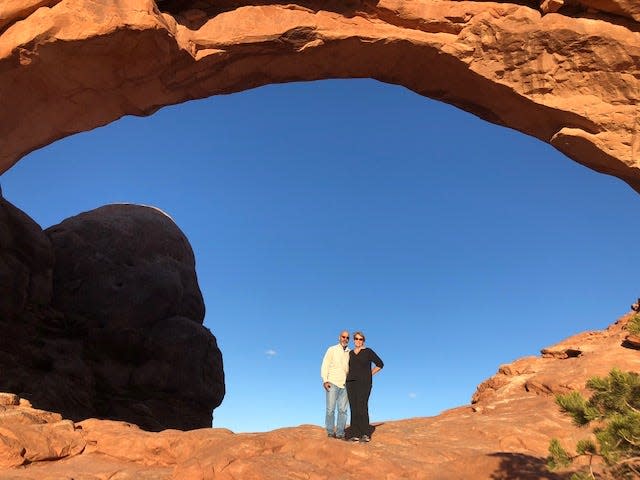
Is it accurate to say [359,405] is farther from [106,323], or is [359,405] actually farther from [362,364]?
[106,323]

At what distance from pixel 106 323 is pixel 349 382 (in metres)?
17.7

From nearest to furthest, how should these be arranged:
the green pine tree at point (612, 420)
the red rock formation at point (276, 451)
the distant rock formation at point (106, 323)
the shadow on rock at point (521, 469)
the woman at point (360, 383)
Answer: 1. the green pine tree at point (612, 420)
2. the red rock formation at point (276, 451)
3. the shadow on rock at point (521, 469)
4. the woman at point (360, 383)
5. the distant rock formation at point (106, 323)

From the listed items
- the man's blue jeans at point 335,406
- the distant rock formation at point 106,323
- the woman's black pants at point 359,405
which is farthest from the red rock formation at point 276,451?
the distant rock formation at point 106,323

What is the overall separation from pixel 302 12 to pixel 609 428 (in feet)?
31.9

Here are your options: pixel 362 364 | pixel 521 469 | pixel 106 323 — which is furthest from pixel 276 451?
pixel 106 323

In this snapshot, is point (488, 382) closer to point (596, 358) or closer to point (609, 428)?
point (596, 358)

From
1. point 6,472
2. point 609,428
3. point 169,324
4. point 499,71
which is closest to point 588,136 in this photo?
point 499,71

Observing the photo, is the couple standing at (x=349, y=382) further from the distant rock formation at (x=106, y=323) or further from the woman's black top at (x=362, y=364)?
the distant rock formation at (x=106, y=323)

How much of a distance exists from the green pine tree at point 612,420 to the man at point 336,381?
4584mm

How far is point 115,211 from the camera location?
100ft

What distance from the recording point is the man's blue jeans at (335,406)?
35.2ft

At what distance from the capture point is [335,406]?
10.8m

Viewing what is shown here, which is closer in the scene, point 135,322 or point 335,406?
point 335,406

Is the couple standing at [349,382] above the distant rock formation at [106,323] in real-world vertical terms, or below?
below
